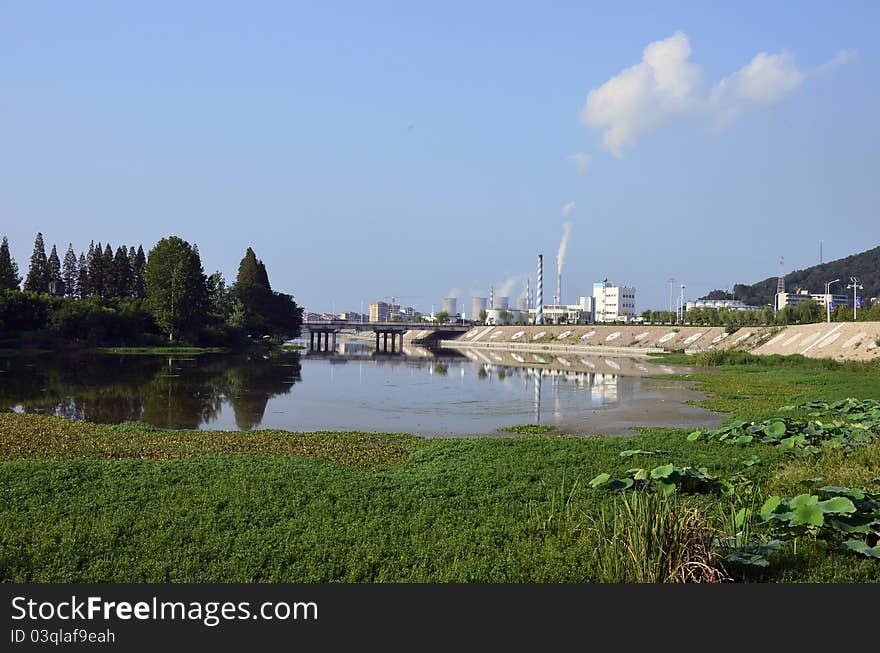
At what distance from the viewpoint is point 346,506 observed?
959 centimetres

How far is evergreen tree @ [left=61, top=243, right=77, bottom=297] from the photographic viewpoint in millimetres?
99062

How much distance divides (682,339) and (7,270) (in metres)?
76.6

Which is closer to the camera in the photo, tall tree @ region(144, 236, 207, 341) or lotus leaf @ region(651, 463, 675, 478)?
lotus leaf @ region(651, 463, 675, 478)

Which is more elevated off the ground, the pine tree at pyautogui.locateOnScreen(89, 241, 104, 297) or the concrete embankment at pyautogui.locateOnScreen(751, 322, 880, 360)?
the pine tree at pyautogui.locateOnScreen(89, 241, 104, 297)

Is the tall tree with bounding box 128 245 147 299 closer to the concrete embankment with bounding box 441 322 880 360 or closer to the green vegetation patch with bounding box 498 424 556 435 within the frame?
the concrete embankment with bounding box 441 322 880 360

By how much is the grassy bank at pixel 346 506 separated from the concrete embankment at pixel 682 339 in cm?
4263

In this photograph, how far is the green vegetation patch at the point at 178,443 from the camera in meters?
14.0

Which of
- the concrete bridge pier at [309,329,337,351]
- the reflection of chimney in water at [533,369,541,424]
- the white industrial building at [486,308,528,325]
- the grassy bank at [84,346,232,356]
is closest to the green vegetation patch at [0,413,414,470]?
the reflection of chimney in water at [533,369,541,424]

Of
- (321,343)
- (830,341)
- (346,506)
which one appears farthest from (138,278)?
(346,506)

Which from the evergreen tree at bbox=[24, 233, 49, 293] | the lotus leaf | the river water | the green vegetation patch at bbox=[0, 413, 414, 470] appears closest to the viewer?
the lotus leaf

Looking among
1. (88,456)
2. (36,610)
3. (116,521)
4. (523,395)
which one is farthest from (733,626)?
(523,395)

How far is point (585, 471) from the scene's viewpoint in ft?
39.6

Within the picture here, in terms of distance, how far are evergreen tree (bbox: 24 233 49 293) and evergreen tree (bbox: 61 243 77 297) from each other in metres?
6.65

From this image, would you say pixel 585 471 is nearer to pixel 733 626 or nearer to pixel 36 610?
pixel 733 626
